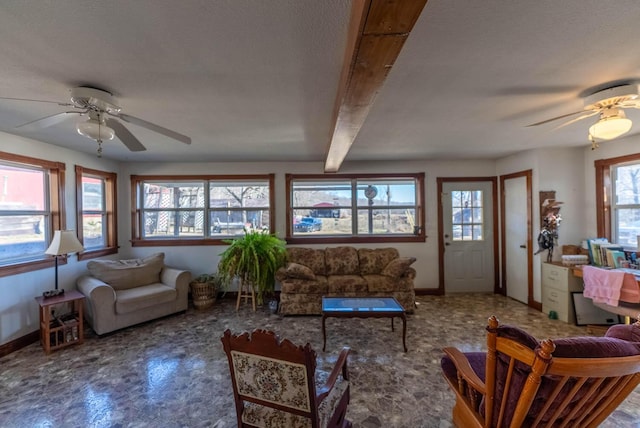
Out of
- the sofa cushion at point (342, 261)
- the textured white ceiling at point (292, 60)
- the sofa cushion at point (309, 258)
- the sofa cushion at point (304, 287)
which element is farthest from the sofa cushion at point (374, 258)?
the textured white ceiling at point (292, 60)

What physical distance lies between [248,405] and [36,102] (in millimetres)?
2733

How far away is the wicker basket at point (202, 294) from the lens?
4223 mm

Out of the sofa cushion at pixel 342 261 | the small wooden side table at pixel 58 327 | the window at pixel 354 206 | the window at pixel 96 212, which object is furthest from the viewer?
the window at pixel 354 206

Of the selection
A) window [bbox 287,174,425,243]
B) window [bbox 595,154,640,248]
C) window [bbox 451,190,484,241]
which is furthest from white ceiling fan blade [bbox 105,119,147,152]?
window [bbox 595,154,640,248]

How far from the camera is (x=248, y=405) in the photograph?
1.47 m

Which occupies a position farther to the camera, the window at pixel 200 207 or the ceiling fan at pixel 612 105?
the window at pixel 200 207

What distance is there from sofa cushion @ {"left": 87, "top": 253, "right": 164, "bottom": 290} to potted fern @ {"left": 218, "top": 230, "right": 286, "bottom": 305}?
0.97 meters

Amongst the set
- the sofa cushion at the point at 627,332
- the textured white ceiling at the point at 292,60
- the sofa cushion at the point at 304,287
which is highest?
the textured white ceiling at the point at 292,60

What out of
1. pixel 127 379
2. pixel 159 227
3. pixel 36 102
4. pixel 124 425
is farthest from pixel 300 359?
pixel 159 227

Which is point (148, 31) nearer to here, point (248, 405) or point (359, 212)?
point (248, 405)

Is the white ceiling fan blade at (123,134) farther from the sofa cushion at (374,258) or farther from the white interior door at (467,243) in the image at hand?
the white interior door at (467,243)

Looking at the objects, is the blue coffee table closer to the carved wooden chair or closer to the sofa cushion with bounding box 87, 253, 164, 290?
the carved wooden chair

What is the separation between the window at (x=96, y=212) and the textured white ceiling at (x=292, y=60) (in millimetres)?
1330

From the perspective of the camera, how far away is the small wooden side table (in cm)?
291
